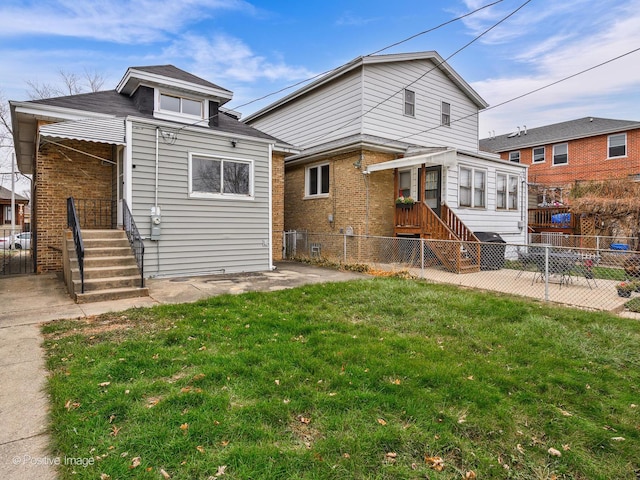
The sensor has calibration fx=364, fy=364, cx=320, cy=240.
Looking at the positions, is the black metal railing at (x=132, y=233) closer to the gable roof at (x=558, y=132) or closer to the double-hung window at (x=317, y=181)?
the double-hung window at (x=317, y=181)

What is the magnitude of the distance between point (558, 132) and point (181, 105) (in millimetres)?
25035

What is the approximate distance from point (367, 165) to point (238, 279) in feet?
20.6

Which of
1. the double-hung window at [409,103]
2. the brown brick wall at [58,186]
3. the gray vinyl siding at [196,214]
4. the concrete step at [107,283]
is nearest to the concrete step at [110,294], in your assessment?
the concrete step at [107,283]

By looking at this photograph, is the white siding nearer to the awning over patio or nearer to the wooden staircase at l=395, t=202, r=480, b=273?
the wooden staircase at l=395, t=202, r=480, b=273

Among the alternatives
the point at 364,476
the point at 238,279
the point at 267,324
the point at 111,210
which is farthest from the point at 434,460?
the point at 111,210

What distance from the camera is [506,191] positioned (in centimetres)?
1495

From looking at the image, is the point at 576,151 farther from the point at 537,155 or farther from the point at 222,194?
the point at 222,194

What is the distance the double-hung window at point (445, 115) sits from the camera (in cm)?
1586

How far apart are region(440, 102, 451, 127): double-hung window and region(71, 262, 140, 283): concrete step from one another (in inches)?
536

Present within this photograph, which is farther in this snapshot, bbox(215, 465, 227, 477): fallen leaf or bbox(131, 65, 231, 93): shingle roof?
bbox(131, 65, 231, 93): shingle roof

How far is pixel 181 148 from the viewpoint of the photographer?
948 cm

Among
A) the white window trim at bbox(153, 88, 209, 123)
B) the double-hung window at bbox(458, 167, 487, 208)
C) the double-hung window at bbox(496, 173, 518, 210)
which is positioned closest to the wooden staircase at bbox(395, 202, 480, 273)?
the double-hung window at bbox(458, 167, 487, 208)

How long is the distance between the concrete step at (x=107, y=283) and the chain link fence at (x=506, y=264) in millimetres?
6098

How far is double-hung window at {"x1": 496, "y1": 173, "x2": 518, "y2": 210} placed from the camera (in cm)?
1477
